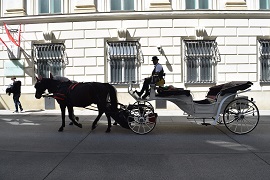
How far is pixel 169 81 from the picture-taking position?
45.8 feet

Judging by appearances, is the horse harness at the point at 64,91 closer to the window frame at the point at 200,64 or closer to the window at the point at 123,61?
the window at the point at 123,61

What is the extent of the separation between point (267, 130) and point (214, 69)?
652cm

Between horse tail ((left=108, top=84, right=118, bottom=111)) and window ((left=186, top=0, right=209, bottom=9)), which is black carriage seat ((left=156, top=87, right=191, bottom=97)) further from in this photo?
window ((left=186, top=0, right=209, bottom=9))

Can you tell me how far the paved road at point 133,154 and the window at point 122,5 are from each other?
341 inches

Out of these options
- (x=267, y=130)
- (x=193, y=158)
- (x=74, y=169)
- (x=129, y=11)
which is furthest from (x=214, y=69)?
(x=74, y=169)

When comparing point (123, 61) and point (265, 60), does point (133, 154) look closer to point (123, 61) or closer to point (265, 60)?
point (123, 61)

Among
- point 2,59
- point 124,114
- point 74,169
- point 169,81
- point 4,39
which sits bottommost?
point 74,169

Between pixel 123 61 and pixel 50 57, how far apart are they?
4211 millimetres

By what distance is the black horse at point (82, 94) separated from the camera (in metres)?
7.61

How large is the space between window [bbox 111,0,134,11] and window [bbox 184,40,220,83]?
377cm

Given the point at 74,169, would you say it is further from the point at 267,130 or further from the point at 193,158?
the point at 267,130

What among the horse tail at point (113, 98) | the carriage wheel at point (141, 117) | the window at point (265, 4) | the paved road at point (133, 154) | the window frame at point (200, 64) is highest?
the window at point (265, 4)

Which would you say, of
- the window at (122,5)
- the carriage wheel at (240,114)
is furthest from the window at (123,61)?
the carriage wheel at (240,114)

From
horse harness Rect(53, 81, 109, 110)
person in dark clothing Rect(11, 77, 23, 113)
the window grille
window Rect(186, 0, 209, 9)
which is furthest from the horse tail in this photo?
the window grille
